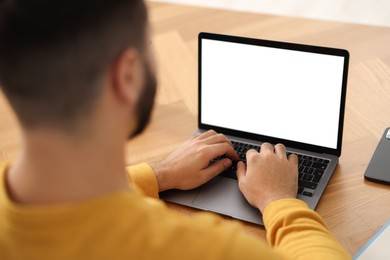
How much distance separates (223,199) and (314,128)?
0.24 m

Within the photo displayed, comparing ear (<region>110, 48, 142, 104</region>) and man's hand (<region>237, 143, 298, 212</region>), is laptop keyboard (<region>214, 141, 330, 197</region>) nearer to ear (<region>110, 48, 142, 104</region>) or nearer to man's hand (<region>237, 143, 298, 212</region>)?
man's hand (<region>237, 143, 298, 212</region>)

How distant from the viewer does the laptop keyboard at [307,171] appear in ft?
3.75

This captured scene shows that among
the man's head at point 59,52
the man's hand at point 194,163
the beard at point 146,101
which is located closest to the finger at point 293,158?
the man's hand at point 194,163

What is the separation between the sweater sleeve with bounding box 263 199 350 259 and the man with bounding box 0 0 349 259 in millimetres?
239

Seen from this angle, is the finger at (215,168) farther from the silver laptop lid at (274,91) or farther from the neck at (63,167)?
the neck at (63,167)

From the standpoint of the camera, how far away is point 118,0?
0.66 m

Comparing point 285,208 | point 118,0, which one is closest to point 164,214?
point 118,0

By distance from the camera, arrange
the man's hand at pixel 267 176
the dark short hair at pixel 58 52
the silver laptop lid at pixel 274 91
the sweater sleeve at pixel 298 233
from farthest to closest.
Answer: the silver laptop lid at pixel 274 91 < the man's hand at pixel 267 176 < the sweater sleeve at pixel 298 233 < the dark short hair at pixel 58 52

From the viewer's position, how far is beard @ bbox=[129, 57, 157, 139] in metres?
0.72

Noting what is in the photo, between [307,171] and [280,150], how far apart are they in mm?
67

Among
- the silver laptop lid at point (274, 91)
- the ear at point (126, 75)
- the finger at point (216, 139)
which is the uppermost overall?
the ear at point (126, 75)

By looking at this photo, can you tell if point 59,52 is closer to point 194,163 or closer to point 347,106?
→ point 194,163

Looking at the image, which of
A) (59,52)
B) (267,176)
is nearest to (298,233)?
(267,176)

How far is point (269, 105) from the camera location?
127 cm
